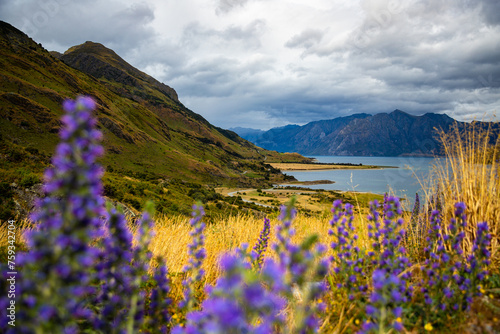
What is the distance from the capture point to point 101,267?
184 centimetres

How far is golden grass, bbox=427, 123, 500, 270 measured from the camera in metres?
4.39

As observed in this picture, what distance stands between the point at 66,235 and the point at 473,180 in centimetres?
631

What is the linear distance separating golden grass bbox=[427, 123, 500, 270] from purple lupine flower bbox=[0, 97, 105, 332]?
508cm

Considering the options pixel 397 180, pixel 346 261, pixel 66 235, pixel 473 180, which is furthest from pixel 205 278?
pixel 397 180

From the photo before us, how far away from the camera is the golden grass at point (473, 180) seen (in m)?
4.39

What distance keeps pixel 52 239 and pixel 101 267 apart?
732mm

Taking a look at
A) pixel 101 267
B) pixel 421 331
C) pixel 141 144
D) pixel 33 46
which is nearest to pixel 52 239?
pixel 101 267

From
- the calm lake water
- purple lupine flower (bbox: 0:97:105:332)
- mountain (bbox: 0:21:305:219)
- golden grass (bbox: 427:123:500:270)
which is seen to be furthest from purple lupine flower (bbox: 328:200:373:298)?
mountain (bbox: 0:21:305:219)

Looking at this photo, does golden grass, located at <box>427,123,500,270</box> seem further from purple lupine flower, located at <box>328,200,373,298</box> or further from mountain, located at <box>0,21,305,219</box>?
mountain, located at <box>0,21,305,219</box>

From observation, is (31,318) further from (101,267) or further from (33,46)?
(33,46)

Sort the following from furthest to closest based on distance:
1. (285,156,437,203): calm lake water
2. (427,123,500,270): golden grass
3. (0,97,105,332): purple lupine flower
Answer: (285,156,437,203): calm lake water
(427,123,500,270): golden grass
(0,97,105,332): purple lupine flower

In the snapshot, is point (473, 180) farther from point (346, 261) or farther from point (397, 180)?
point (397, 180)

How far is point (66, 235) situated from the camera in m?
1.24

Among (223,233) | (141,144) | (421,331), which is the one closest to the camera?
(421,331)
